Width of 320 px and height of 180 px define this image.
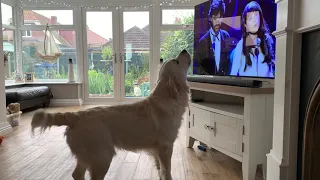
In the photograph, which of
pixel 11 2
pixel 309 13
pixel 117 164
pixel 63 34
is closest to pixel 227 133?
pixel 117 164

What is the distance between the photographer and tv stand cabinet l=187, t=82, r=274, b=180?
1.88 metres

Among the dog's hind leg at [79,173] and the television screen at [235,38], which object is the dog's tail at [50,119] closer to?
the dog's hind leg at [79,173]

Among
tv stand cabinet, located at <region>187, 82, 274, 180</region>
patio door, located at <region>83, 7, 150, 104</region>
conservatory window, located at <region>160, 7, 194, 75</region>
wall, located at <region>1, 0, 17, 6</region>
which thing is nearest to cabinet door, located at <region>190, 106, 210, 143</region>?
tv stand cabinet, located at <region>187, 82, 274, 180</region>

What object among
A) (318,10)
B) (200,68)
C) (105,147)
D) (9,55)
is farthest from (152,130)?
(9,55)

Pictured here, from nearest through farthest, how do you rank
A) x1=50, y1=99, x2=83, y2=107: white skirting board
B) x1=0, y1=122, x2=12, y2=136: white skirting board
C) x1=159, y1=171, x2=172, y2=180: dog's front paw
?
1. x1=159, y1=171, x2=172, y2=180: dog's front paw
2. x1=0, y1=122, x2=12, y2=136: white skirting board
3. x1=50, y1=99, x2=83, y2=107: white skirting board

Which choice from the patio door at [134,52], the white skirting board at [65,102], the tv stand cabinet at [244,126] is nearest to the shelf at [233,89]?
the tv stand cabinet at [244,126]

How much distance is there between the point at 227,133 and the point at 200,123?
1.33ft

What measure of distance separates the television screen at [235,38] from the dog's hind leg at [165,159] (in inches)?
37.8

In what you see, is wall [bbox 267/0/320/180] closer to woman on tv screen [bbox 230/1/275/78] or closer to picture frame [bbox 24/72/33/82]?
woman on tv screen [bbox 230/1/275/78]

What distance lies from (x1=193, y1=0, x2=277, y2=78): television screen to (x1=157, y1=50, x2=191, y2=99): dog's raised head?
674mm

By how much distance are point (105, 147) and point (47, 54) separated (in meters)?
5.01

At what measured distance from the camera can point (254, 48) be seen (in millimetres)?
2146

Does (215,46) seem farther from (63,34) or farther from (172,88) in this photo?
(63,34)

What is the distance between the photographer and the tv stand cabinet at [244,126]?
1877 mm
